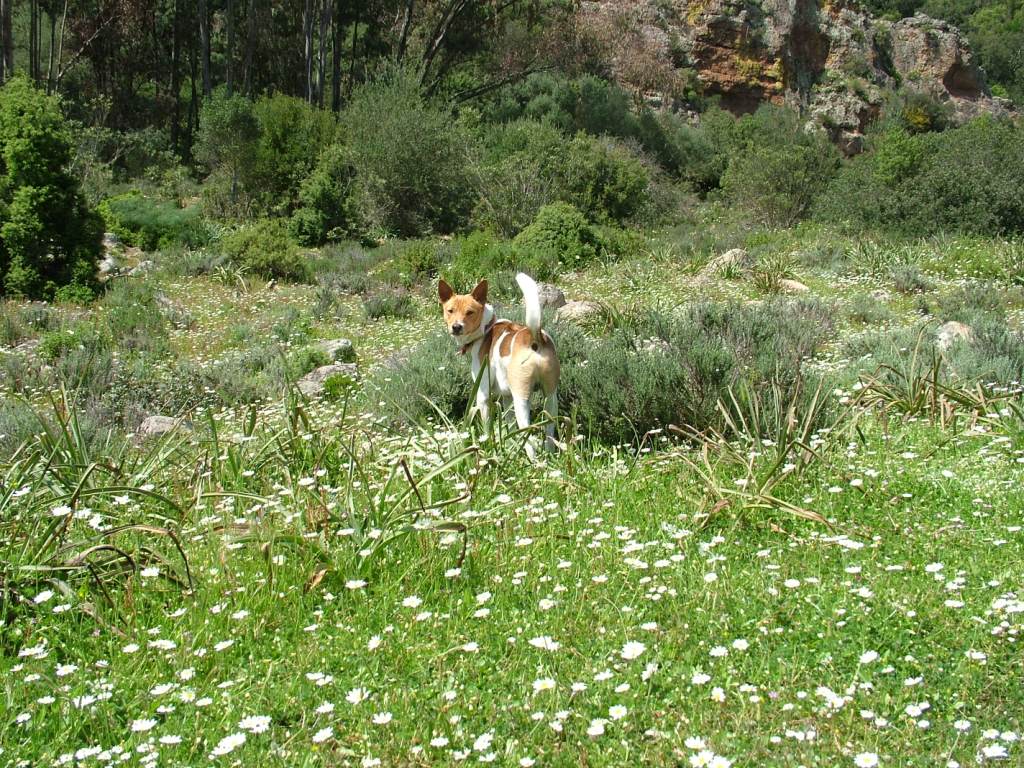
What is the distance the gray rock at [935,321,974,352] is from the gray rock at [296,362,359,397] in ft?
17.2

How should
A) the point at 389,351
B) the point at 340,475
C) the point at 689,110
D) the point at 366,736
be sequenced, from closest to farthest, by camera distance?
1. the point at 366,736
2. the point at 340,475
3. the point at 389,351
4. the point at 689,110

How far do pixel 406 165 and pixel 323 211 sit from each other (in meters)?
3.11

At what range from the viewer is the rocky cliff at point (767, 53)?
45875 millimetres

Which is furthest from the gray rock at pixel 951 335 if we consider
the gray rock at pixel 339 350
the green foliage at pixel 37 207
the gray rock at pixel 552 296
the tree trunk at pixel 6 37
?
the tree trunk at pixel 6 37

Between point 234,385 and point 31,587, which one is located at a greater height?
point 31,587

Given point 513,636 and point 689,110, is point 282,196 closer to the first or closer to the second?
point 513,636

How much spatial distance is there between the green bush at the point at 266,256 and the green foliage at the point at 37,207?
7.95 ft

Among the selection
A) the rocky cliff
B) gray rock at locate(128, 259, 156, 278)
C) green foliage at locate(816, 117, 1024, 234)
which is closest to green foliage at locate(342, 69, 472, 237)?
gray rock at locate(128, 259, 156, 278)

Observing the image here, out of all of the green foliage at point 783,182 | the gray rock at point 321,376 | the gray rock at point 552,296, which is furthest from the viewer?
the green foliage at point 783,182

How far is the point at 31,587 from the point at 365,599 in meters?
1.14

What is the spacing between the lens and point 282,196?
23562 mm

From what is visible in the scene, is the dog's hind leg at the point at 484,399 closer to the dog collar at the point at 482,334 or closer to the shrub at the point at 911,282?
the dog collar at the point at 482,334

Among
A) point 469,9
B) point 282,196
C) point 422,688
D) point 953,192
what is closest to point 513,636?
point 422,688

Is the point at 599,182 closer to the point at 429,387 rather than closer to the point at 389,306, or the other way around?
the point at 389,306
